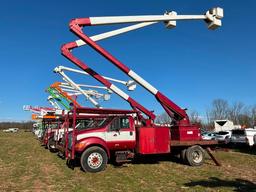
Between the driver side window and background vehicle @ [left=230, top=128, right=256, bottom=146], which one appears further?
background vehicle @ [left=230, top=128, right=256, bottom=146]

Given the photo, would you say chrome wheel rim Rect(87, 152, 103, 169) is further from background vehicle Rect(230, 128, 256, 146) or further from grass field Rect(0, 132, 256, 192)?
background vehicle Rect(230, 128, 256, 146)

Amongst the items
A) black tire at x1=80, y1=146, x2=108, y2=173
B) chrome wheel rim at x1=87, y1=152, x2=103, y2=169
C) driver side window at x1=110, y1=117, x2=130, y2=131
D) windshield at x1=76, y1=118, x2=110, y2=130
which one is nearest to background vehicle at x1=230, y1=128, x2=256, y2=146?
driver side window at x1=110, y1=117, x2=130, y2=131

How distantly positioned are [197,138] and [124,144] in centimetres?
379

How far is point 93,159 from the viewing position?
13.1 m

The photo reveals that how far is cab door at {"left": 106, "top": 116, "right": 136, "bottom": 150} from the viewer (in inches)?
544

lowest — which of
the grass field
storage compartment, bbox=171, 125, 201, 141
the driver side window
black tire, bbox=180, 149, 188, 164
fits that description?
the grass field

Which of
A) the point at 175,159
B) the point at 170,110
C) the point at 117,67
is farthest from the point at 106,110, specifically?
the point at 175,159

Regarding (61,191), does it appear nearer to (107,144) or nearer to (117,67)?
(107,144)

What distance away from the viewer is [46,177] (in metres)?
11.8

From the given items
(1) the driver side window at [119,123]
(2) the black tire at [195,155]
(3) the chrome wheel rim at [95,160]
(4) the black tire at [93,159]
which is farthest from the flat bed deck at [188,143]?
(3) the chrome wheel rim at [95,160]

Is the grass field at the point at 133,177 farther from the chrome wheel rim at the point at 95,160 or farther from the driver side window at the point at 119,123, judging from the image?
the driver side window at the point at 119,123

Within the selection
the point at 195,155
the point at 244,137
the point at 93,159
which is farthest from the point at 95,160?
the point at 244,137

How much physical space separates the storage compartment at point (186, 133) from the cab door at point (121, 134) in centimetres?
250

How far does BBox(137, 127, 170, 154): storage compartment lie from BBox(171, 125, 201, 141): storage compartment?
3.02ft
